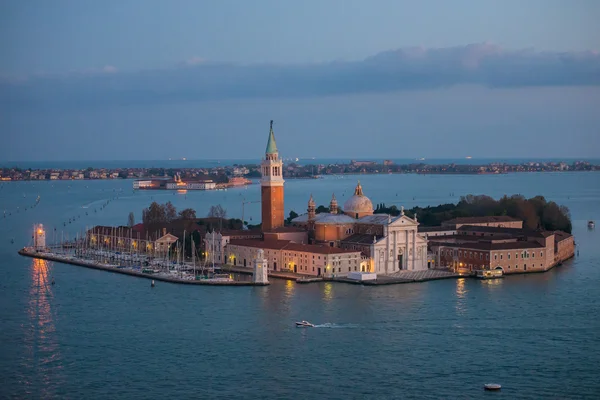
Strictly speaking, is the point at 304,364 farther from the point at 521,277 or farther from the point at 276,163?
the point at 276,163

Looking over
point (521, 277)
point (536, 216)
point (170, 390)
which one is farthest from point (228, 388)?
point (536, 216)

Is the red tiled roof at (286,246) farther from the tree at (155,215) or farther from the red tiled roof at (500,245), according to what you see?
the tree at (155,215)

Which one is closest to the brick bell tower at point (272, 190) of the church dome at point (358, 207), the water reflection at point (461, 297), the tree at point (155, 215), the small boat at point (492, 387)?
the church dome at point (358, 207)

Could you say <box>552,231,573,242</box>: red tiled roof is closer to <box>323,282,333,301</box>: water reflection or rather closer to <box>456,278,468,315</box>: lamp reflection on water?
<box>456,278,468,315</box>: lamp reflection on water

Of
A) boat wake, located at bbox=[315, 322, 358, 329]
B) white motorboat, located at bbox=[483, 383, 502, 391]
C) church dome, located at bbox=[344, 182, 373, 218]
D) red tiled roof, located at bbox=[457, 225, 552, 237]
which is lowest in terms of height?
white motorboat, located at bbox=[483, 383, 502, 391]

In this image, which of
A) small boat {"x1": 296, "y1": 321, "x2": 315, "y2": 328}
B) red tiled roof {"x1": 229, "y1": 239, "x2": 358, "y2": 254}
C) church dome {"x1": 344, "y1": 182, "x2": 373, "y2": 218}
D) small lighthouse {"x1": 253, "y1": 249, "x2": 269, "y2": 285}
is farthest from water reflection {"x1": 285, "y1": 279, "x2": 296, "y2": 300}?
church dome {"x1": 344, "y1": 182, "x2": 373, "y2": 218}

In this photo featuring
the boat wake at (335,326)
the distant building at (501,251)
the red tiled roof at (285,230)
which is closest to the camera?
the boat wake at (335,326)
